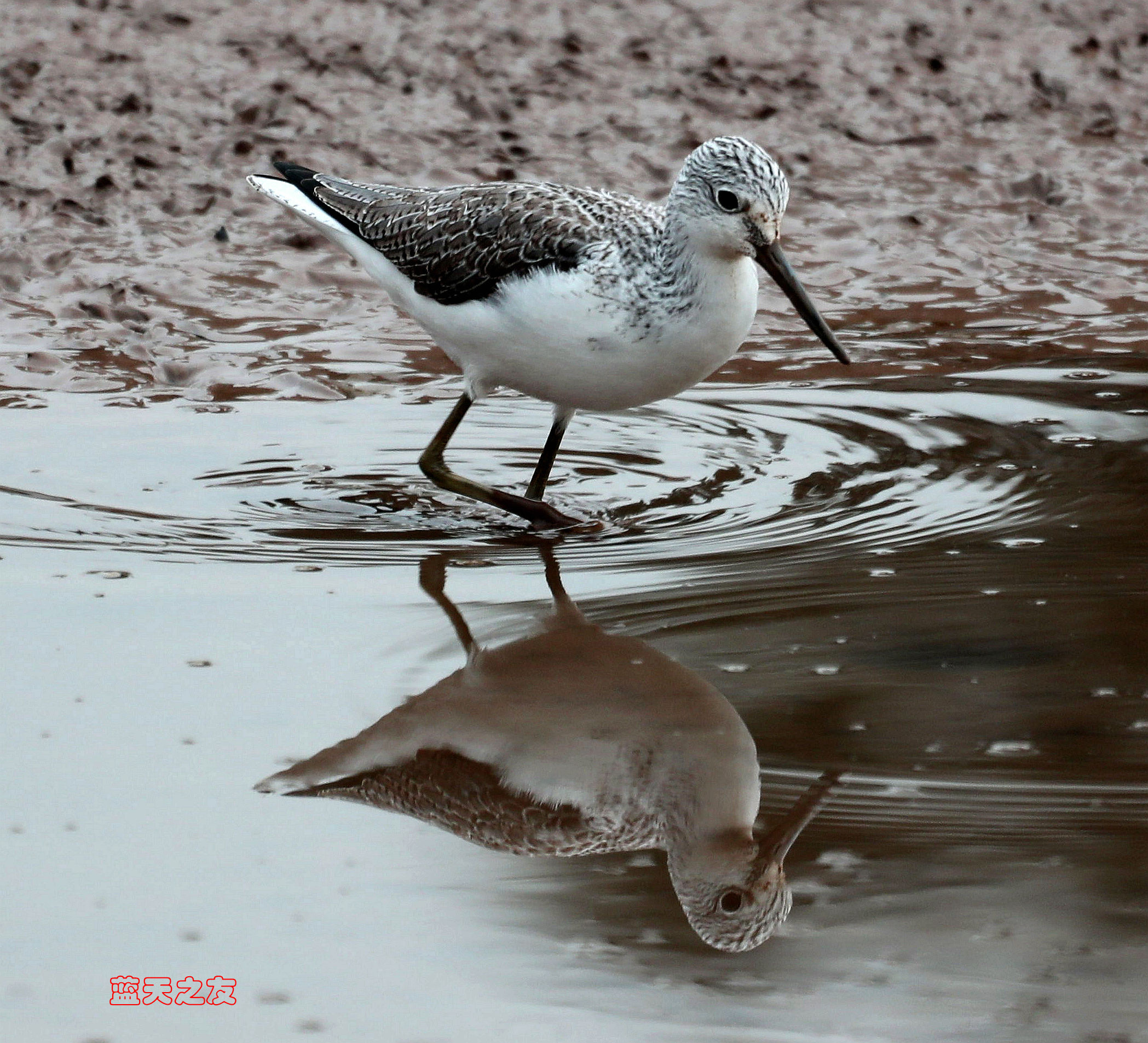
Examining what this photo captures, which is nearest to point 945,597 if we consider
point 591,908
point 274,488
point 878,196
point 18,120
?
point 591,908

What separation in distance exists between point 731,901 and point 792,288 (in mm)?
2566

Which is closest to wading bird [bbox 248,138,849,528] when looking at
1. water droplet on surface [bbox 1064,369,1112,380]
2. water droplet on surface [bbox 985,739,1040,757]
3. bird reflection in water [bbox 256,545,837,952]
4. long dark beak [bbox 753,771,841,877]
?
bird reflection in water [bbox 256,545,837,952]

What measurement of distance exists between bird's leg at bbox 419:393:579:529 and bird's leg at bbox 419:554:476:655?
1.49 feet

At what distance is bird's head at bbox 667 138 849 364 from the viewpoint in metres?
5.41

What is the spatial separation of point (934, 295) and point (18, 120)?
18.2 feet

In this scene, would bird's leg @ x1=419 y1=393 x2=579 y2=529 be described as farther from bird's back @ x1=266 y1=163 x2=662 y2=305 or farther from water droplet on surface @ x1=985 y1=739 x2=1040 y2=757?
water droplet on surface @ x1=985 y1=739 x2=1040 y2=757

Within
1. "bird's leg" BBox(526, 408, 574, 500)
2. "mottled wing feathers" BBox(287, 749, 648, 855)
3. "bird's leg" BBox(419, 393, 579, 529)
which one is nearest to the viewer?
"mottled wing feathers" BBox(287, 749, 648, 855)

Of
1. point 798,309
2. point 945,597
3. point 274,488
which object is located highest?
point 798,309

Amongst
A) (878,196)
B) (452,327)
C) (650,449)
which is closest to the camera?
(452,327)

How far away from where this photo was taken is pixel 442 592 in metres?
5.28

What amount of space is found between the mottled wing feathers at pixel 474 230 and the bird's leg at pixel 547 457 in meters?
0.54

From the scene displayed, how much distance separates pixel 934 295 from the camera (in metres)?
8.95

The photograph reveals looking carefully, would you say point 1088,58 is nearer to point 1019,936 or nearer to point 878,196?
point 878,196

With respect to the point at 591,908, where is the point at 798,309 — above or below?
above
